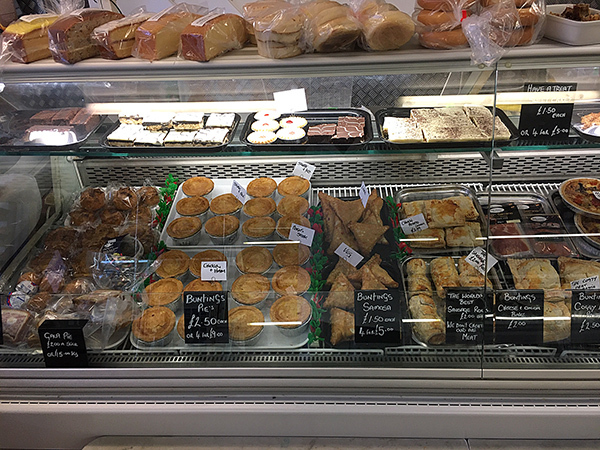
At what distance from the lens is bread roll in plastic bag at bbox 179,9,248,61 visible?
1772mm

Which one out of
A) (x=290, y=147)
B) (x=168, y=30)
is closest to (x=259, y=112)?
(x=290, y=147)

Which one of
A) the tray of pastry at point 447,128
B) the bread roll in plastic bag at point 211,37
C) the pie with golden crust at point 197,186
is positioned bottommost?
the pie with golden crust at point 197,186

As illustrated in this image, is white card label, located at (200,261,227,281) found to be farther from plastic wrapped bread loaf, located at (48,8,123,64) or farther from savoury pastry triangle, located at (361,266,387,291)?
plastic wrapped bread loaf, located at (48,8,123,64)

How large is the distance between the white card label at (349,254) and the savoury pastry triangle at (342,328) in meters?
0.34

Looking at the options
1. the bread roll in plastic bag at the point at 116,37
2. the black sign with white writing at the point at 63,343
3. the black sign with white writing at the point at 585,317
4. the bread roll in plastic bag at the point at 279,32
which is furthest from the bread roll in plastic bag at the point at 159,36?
the black sign with white writing at the point at 585,317

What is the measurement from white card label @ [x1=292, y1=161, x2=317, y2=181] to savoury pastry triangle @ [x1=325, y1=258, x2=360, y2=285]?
0.56m

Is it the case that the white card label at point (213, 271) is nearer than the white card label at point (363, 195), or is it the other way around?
the white card label at point (213, 271)

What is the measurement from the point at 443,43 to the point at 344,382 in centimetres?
140

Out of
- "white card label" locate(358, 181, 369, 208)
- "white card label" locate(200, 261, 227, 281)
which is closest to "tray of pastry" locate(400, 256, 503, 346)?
"white card label" locate(358, 181, 369, 208)

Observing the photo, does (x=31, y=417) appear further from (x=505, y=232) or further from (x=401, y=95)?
(x=505, y=232)

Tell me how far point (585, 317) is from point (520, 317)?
278 millimetres

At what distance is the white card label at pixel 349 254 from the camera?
2387 mm

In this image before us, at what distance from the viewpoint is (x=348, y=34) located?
1.74 metres

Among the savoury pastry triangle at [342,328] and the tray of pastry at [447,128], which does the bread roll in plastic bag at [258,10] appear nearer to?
the tray of pastry at [447,128]
